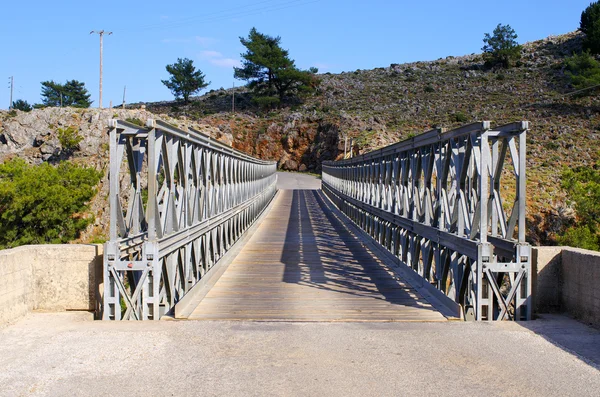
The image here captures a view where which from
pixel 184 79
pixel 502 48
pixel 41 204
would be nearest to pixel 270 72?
pixel 184 79

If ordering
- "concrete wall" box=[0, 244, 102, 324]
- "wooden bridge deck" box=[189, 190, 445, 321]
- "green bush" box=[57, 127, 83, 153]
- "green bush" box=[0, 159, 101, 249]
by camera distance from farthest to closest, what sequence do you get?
"green bush" box=[57, 127, 83, 153], "green bush" box=[0, 159, 101, 249], "wooden bridge deck" box=[189, 190, 445, 321], "concrete wall" box=[0, 244, 102, 324]

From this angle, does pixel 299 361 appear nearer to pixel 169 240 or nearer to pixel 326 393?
pixel 326 393

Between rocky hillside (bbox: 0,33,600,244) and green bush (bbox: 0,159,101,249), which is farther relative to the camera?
rocky hillside (bbox: 0,33,600,244)

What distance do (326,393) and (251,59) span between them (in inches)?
3555

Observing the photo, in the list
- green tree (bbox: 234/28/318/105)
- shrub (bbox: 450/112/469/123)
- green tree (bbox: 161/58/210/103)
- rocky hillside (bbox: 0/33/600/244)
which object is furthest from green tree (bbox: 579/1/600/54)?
green tree (bbox: 161/58/210/103)

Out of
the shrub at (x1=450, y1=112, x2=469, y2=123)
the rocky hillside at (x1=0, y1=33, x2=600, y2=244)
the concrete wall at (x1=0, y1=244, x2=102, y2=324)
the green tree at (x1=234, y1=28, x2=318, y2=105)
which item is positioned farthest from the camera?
the green tree at (x1=234, y1=28, x2=318, y2=105)

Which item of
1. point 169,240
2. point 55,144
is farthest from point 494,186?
point 55,144

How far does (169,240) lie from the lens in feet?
25.6

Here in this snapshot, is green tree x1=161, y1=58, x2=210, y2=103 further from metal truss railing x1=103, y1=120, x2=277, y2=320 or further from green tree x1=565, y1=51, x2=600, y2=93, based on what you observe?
metal truss railing x1=103, y1=120, x2=277, y2=320

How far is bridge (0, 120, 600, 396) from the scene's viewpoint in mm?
4992

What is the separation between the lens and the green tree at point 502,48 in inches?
3946

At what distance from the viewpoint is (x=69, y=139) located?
48.3 metres

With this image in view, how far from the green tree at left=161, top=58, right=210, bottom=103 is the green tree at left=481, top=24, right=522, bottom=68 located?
49745 mm

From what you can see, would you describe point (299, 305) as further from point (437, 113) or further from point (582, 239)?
point (437, 113)
